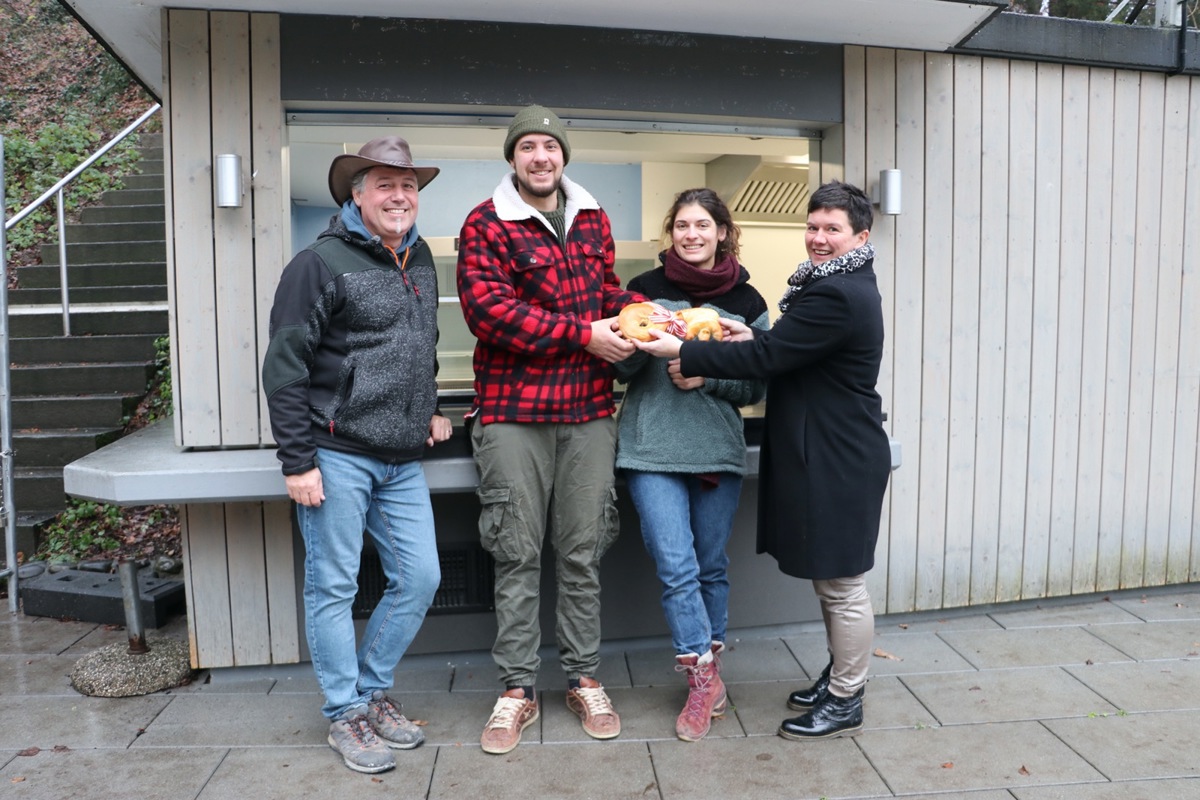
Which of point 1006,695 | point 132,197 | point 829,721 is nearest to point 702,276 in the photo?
point 829,721

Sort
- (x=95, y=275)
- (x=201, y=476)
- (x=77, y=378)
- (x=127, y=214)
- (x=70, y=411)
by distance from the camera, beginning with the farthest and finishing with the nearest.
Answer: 1. (x=127, y=214)
2. (x=95, y=275)
3. (x=77, y=378)
4. (x=70, y=411)
5. (x=201, y=476)

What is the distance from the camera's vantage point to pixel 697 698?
3305 mm

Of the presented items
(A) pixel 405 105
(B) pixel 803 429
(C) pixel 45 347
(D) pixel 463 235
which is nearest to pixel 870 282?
(B) pixel 803 429

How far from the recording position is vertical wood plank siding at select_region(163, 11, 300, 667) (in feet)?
11.6

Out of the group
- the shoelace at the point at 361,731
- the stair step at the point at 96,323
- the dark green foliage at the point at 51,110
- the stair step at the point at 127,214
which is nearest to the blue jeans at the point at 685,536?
the shoelace at the point at 361,731

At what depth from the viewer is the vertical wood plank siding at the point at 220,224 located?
3.52 meters

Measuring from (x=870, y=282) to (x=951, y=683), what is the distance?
167cm

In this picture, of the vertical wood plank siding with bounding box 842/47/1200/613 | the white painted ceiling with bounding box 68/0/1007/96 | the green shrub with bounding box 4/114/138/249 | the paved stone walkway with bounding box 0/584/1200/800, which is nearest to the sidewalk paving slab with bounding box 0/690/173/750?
the paved stone walkway with bounding box 0/584/1200/800

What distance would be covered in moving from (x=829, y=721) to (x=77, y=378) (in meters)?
5.25

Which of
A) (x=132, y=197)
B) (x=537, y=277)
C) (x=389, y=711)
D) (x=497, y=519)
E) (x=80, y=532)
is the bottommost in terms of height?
(x=389, y=711)

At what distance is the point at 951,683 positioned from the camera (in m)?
3.77

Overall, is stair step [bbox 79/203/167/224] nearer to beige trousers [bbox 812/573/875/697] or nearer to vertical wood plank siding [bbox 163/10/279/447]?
vertical wood plank siding [bbox 163/10/279/447]

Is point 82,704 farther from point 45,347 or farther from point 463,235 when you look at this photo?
point 45,347

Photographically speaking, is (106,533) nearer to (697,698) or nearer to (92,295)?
(92,295)
